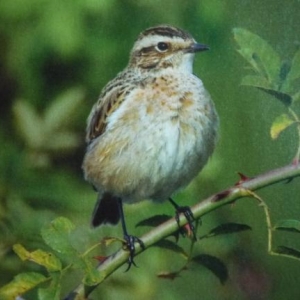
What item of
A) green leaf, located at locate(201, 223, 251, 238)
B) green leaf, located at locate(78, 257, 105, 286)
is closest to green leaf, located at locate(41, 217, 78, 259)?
green leaf, located at locate(78, 257, 105, 286)

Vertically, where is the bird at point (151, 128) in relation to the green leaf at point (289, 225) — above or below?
above

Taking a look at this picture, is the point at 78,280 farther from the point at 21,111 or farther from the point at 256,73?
the point at 256,73

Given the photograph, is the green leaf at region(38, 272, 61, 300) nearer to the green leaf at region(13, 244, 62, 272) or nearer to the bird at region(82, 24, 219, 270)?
the green leaf at region(13, 244, 62, 272)

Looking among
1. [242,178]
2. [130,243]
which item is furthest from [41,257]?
[242,178]

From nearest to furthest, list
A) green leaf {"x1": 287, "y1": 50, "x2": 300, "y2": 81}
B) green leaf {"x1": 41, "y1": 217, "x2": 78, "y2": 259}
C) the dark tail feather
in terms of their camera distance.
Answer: green leaf {"x1": 41, "y1": 217, "x2": 78, "y2": 259}, green leaf {"x1": 287, "y1": 50, "x2": 300, "y2": 81}, the dark tail feather

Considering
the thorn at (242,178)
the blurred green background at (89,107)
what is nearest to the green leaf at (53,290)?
the blurred green background at (89,107)

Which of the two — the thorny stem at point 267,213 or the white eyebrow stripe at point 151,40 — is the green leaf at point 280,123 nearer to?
the thorny stem at point 267,213
